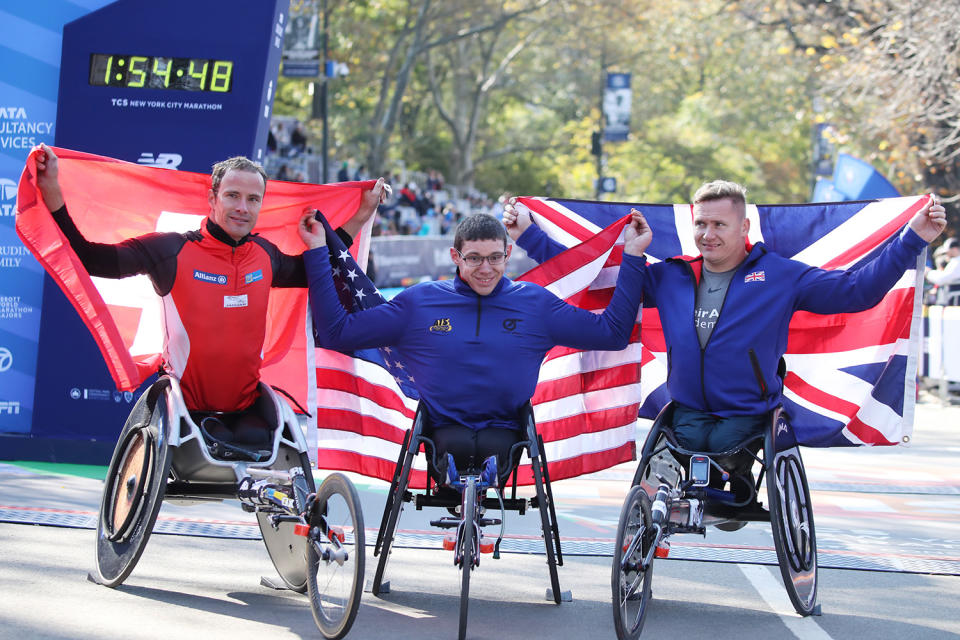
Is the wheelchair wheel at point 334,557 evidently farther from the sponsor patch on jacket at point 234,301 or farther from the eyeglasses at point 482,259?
the eyeglasses at point 482,259

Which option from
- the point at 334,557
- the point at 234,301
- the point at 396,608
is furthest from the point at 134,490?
the point at 396,608

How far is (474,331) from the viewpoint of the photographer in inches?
245

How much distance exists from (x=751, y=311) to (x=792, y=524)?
39.5 inches

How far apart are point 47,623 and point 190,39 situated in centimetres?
553

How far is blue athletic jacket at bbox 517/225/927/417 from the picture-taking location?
20.3 ft

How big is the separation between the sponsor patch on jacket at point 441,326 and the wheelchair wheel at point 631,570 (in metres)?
1.19

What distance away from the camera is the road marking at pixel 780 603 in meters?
5.82

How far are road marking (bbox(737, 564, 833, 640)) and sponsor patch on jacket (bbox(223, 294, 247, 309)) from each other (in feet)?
9.57

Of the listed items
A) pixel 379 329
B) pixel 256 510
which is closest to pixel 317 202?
pixel 379 329

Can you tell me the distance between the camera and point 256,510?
19.6ft

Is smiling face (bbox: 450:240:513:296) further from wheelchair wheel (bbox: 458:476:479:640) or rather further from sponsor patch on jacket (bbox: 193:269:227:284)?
sponsor patch on jacket (bbox: 193:269:227:284)

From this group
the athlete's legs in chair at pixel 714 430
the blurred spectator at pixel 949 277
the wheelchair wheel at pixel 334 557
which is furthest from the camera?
the blurred spectator at pixel 949 277

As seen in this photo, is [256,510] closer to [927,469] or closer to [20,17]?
[20,17]

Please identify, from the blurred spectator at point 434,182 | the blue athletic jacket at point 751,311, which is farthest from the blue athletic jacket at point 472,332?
the blurred spectator at point 434,182
